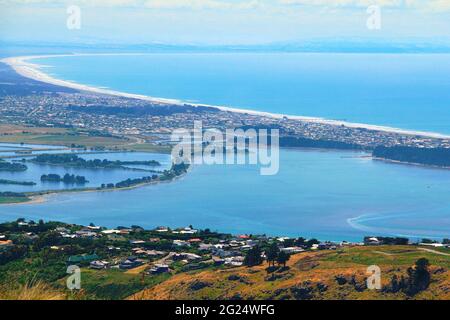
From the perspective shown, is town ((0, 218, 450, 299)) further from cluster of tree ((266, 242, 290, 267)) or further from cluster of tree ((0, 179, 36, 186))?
cluster of tree ((0, 179, 36, 186))

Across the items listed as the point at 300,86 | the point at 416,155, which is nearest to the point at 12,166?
the point at 416,155

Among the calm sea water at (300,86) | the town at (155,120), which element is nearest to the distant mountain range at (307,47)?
the calm sea water at (300,86)

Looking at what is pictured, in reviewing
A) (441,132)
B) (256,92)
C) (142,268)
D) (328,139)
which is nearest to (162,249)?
(142,268)

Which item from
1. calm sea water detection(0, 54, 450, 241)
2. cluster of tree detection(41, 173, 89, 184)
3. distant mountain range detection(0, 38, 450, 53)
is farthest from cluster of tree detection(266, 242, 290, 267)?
distant mountain range detection(0, 38, 450, 53)

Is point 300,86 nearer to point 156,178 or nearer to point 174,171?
point 174,171

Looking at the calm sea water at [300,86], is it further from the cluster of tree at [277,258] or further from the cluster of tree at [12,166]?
the cluster of tree at [277,258]

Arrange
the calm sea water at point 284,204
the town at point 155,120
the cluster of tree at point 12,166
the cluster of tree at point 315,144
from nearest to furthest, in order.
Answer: the calm sea water at point 284,204
the cluster of tree at point 12,166
the cluster of tree at point 315,144
the town at point 155,120
